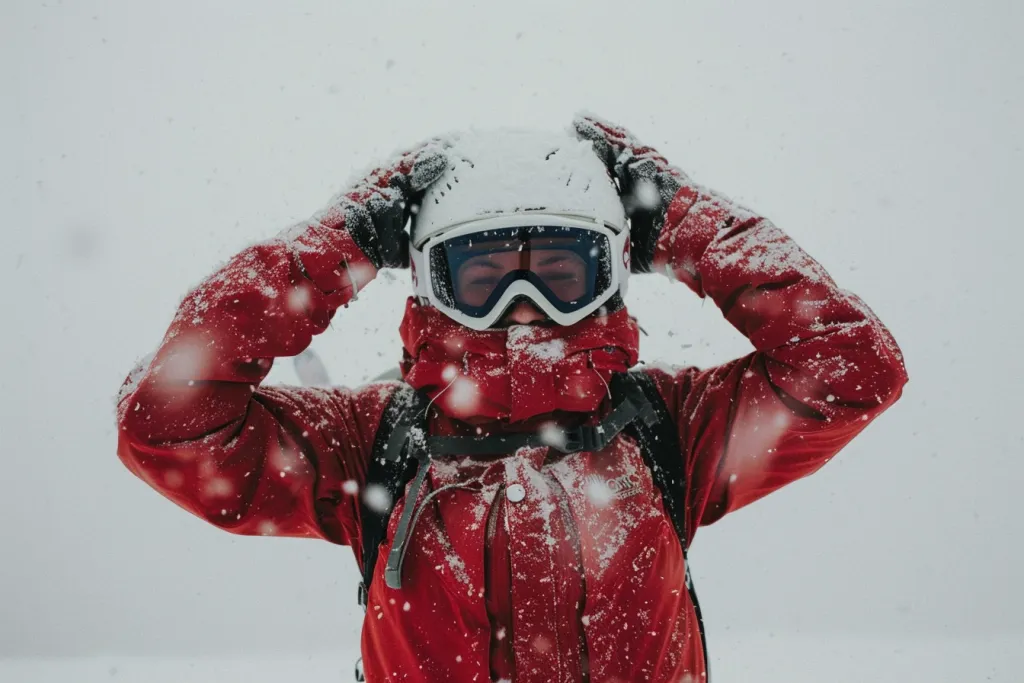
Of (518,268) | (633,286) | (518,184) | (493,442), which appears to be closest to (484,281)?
(518,268)

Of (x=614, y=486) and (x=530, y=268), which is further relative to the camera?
(x=530, y=268)

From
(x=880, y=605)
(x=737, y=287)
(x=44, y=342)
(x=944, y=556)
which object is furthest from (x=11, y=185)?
(x=944, y=556)

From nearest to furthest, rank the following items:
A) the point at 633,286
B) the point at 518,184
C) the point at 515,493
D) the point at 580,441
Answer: the point at 515,493
the point at 580,441
the point at 518,184
the point at 633,286

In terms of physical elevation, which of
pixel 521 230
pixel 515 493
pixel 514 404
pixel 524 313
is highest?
pixel 521 230

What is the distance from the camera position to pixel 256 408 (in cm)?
149

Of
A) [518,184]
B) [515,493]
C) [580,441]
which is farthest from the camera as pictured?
[518,184]

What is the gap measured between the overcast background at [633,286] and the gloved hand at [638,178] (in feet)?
10.0

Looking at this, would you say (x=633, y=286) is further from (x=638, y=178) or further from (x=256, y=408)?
(x=256, y=408)

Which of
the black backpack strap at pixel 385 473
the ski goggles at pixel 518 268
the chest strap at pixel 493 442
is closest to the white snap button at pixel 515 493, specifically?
the chest strap at pixel 493 442

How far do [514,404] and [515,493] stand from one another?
0.19 meters

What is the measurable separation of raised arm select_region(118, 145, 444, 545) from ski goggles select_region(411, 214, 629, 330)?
0.17 metres

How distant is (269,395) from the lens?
155cm

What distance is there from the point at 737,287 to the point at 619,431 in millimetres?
403

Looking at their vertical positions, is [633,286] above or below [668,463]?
below
